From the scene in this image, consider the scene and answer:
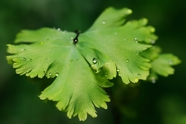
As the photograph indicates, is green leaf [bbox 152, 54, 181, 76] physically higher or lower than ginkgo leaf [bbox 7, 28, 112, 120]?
lower

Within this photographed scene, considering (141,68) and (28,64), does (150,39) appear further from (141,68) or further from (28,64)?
(28,64)

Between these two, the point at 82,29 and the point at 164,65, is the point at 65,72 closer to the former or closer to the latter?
the point at 164,65

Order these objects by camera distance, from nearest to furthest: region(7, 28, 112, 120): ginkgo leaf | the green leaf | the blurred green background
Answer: region(7, 28, 112, 120): ginkgo leaf → the green leaf → the blurred green background

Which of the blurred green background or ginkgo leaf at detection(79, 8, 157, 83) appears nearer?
ginkgo leaf at detection(79, 8, 157, 83)

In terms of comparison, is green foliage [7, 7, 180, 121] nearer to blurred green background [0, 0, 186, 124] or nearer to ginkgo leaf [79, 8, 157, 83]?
ginkgo leaf [79, 8, 157, 83]

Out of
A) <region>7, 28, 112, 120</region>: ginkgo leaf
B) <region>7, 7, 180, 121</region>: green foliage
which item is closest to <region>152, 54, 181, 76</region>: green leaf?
<region>7, 7, 180, 121</region>: green foliage

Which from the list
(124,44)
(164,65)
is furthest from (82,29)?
(124,44)

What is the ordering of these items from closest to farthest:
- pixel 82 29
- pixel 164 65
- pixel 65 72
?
pixel 65 72, pixel 164 65, pixel 82 29
